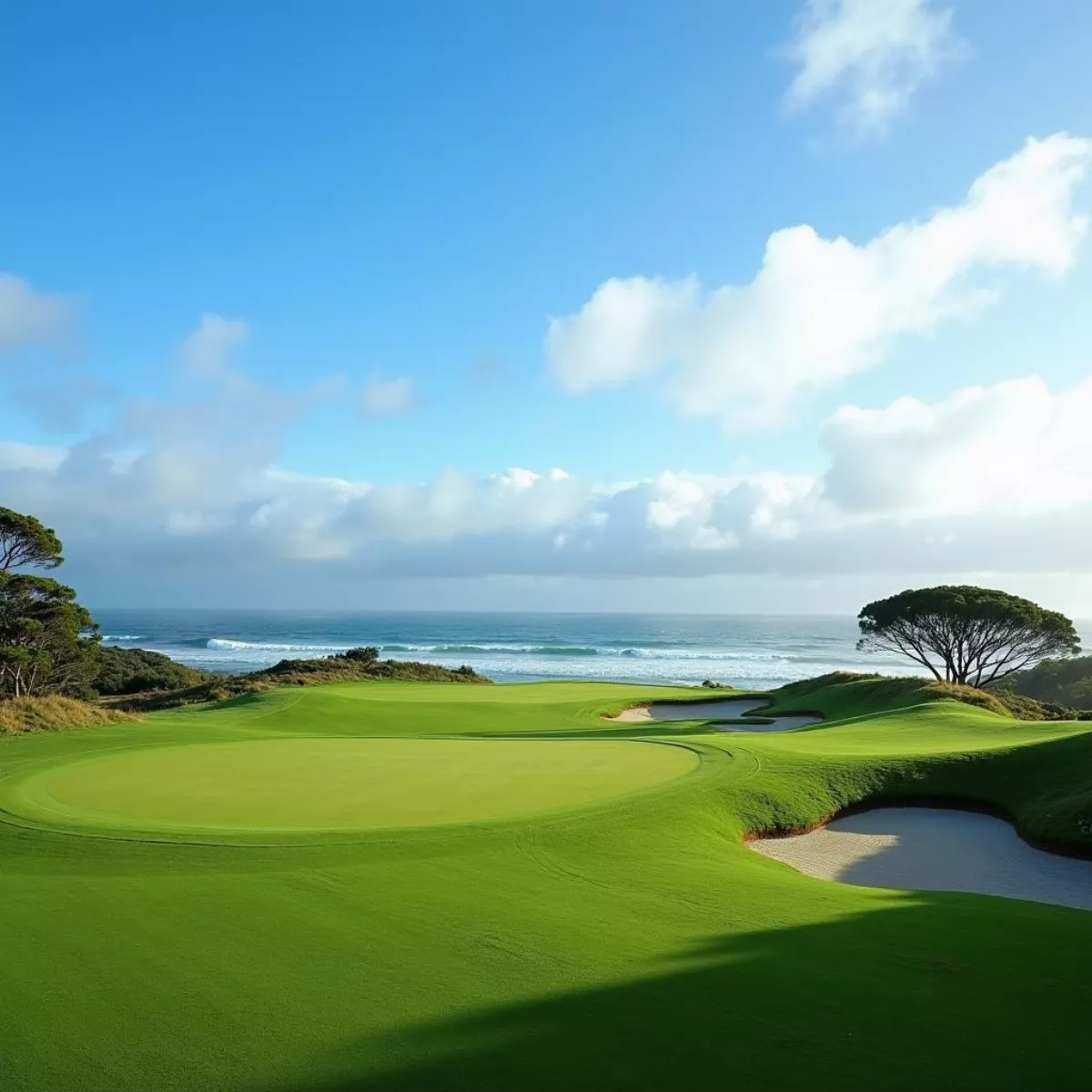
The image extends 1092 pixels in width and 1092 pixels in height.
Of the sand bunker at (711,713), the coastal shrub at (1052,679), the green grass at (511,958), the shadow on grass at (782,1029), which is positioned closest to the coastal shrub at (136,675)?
the sand bunker at (711,713)

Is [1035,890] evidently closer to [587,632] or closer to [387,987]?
[387,987]

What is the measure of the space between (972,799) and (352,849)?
1000 cm

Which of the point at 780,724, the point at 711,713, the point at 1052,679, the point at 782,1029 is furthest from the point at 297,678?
the point at 1052,679

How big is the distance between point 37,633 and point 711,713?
24.5 metres

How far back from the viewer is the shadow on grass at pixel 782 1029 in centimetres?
384

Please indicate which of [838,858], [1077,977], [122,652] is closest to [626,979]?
[1077,977]

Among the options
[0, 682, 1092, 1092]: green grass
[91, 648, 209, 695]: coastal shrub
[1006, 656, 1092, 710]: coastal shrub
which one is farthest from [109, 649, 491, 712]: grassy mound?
[1006, 656, 1092, 710]: coastal shrub

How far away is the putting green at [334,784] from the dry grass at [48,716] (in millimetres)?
4388

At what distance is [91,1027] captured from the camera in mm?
4312

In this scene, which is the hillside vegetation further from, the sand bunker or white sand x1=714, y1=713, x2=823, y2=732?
white sand x1=714, y1=713, x2=823, y2=732

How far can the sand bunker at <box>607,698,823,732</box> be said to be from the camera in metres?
28.3

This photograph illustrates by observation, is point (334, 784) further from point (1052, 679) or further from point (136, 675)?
point (1052, 679)

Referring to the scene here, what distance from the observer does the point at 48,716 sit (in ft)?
57.7

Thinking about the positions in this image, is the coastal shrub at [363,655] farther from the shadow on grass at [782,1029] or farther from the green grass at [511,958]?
the shadow on grass at [782,1029]
